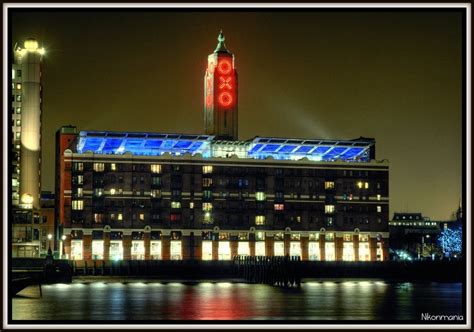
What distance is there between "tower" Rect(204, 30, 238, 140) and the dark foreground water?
3061 inches

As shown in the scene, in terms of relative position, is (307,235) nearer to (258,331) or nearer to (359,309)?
(359,309)

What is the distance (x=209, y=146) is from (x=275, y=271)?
56.3 m

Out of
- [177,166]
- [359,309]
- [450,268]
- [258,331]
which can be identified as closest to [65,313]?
[359,309]

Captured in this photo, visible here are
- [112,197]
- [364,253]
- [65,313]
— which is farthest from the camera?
[364,253]

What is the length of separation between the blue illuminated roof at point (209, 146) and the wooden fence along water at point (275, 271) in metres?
40.1

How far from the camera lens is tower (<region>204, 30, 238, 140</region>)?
177500 mm

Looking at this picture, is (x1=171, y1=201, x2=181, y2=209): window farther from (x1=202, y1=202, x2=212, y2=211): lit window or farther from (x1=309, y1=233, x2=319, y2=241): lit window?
(x1=309, y1=233, x2=319, y2=241): lit window

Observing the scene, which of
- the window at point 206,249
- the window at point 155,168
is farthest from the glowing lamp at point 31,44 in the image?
the window at point 206,249

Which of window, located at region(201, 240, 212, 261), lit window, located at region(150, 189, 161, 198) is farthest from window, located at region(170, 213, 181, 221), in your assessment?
window, located at region(201, 240, 212, 261)

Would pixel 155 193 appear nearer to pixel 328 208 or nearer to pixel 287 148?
pixel 287 148

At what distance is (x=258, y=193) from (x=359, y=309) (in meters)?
95.3

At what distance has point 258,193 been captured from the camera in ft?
552

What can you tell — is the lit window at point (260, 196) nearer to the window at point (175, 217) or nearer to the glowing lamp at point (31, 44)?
the window at point (175, 217)

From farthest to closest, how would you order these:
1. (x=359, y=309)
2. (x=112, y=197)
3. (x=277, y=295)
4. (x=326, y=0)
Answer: (x=112, y=197) → (x=277, y=295) → (x=359, y=309) → (x=326, y=0)
